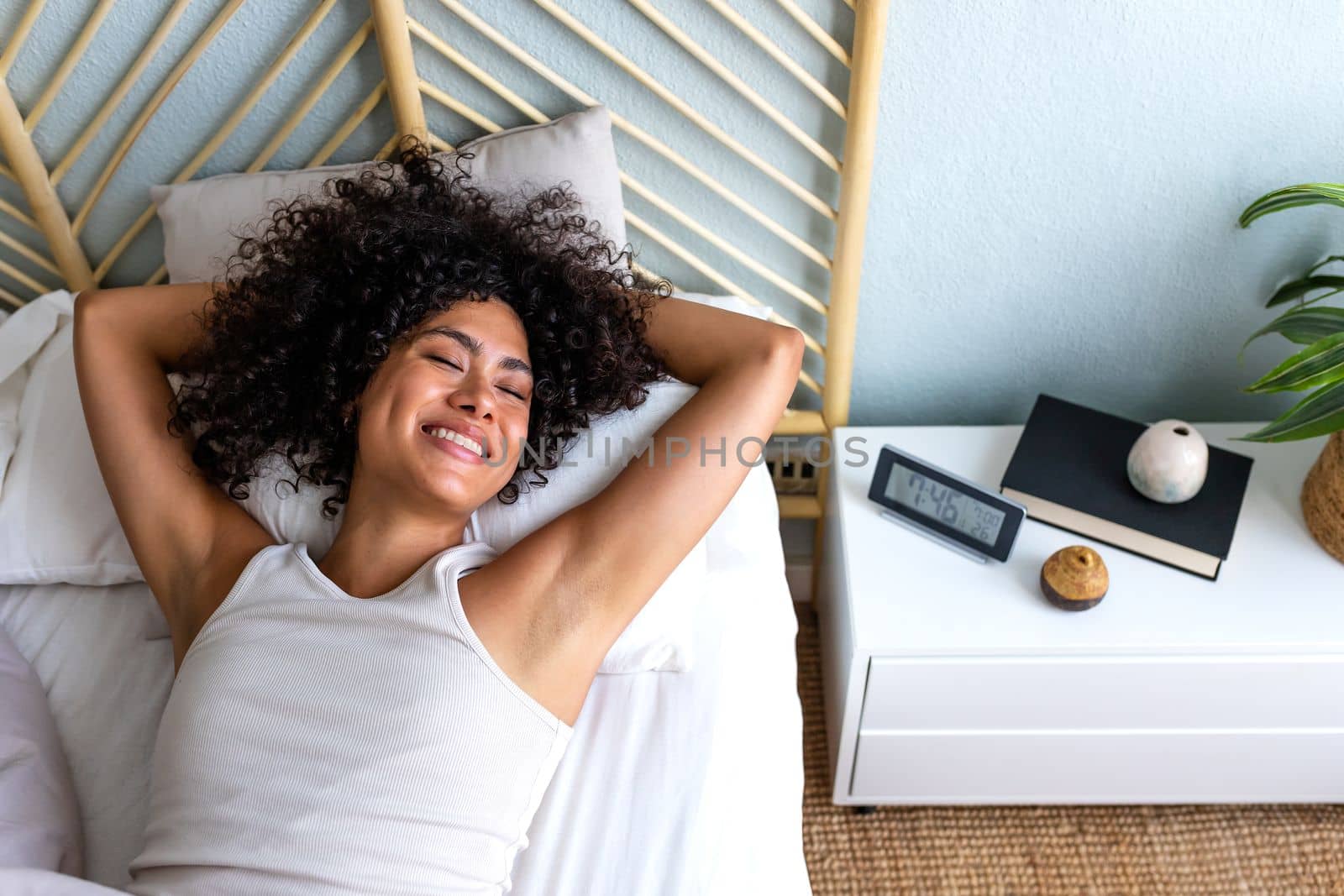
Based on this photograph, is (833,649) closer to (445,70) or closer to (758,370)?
(758,370)

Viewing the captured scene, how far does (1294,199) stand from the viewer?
1.21 m

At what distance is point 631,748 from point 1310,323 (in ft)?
3.30

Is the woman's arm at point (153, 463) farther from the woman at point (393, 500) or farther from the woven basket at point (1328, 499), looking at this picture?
the woven basket at point (1328, 499)

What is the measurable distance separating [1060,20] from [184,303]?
45.0 inches

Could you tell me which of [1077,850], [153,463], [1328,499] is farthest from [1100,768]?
[153,463]

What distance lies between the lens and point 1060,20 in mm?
1209

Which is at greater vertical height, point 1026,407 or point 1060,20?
point 1060,20

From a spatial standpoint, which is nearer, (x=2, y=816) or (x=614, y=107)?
(x=2, y=816)

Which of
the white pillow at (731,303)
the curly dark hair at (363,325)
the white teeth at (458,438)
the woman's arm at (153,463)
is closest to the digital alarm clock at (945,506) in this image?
the white pillow at (731,303)

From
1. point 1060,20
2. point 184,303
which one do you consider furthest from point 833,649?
point 184,303

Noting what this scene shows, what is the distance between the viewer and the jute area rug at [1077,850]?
1491mm

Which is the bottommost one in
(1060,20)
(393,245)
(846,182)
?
(393,245)

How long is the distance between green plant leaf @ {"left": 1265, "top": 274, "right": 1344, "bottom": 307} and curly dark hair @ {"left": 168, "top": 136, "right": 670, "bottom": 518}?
0.89 metres

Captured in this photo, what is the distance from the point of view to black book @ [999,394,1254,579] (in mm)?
1302
